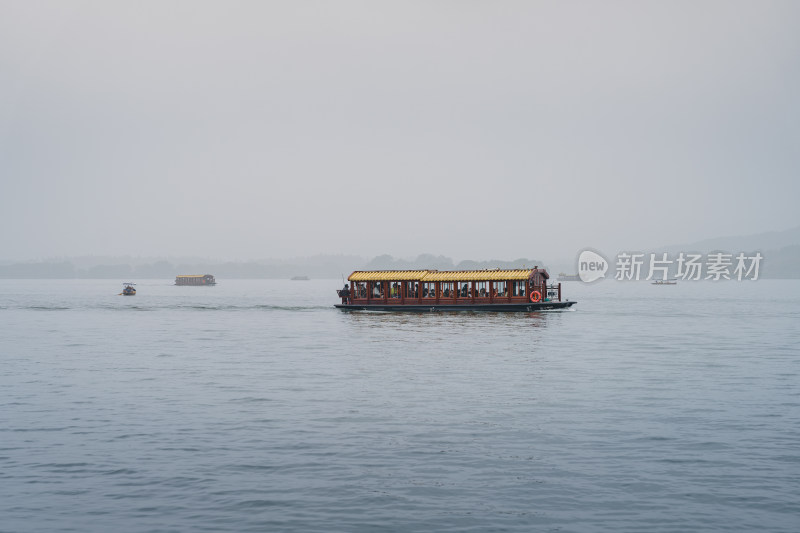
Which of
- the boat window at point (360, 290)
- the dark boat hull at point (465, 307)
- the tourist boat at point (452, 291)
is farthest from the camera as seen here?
the boat window at point (360, 290)

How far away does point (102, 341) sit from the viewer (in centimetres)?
6444

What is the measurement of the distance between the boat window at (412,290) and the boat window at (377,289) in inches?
133

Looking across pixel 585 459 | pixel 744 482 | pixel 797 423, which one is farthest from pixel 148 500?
pixel 797 423

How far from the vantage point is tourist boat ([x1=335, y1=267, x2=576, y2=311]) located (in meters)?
88.9

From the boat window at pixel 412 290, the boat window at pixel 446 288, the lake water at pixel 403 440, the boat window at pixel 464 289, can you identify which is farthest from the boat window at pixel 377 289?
the lake water at pixel 403 440

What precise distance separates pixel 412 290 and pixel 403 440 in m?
68.8

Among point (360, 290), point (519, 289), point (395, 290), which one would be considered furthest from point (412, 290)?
point (519, 289)

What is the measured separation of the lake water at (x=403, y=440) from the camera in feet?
57.9

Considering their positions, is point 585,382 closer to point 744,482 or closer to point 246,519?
point 744,482

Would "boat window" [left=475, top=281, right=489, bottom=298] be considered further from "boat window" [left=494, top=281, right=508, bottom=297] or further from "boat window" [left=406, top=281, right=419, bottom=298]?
"boat window" [left=406, top=281, right=419, bottom=298]

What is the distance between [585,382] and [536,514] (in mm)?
21265

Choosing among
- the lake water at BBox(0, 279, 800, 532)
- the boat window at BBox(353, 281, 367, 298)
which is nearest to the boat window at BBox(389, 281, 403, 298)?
the boat window at BBox(353, 281, 367, 298)

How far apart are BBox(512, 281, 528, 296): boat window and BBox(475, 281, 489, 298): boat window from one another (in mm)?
3019

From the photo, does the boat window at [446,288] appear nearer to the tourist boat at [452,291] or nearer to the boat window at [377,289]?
the tourist boat at [452,291]
